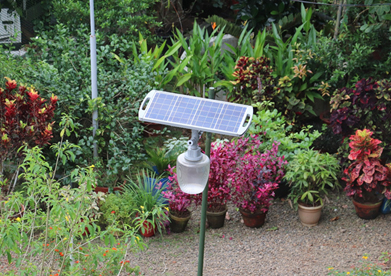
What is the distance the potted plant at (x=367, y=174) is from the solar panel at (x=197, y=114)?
218 cm

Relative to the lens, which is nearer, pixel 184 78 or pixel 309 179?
pixel 309 179

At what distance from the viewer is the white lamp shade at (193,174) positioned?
7.72ft

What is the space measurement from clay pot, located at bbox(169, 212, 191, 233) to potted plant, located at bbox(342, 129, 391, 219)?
5.22ft

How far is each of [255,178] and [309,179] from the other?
57 cm

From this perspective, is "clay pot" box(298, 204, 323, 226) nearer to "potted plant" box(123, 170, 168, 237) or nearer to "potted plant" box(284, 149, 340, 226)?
"potted plant" box(284, 149, 340, 226)

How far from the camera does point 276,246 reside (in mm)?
4203

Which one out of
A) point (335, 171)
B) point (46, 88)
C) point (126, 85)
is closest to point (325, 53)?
point (335, 171)

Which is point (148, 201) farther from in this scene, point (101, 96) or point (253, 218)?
point (101, 96)

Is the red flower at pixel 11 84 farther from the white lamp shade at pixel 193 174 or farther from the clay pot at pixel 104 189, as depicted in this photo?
the white lamp shade at pixel 193 174

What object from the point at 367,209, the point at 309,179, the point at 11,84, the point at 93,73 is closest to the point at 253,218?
the point at 309,179

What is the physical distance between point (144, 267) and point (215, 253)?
0.66 m

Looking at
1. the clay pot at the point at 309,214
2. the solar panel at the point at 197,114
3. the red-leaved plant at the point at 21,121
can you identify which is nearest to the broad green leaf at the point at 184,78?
the red-leaved plant at the point at 21,121

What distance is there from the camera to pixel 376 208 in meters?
4.45

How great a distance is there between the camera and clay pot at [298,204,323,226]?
442cm
